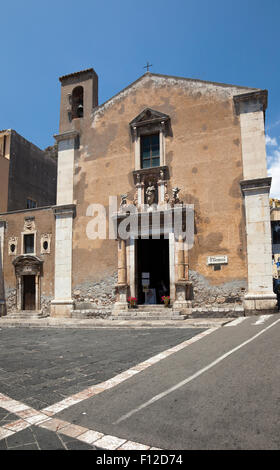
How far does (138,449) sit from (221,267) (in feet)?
36.0

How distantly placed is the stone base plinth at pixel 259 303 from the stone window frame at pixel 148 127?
6.70 m

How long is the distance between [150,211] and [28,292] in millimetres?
7509

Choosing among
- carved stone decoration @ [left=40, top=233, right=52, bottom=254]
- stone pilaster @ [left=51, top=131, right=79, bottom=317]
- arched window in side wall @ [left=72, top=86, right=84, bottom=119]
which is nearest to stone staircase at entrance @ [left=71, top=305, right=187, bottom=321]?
stone pilaster @ [left=51, top=131, right=79, bottom=317]

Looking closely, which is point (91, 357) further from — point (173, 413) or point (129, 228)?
point (129, 228)

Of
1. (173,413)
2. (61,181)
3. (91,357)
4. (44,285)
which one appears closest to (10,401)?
(173,413)

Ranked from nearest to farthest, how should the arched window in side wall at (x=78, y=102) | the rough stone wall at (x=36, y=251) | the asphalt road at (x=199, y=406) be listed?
the asphalt road at (x=199, y=406) < the rough stone wall at (x=36, y=251) < the arched window in side wall at (x=78, y=102)

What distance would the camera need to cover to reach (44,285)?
16.3 m

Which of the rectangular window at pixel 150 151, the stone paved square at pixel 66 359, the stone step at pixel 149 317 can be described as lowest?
the stone step at pixel 149 317

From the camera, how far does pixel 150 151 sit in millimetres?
15492

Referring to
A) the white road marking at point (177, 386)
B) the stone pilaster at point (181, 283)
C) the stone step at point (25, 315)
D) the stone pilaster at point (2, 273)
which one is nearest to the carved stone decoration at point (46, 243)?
the stone pilaster at point (2, 273)

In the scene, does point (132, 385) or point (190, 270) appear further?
point (190, 270)

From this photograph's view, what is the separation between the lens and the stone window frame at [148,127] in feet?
49.3

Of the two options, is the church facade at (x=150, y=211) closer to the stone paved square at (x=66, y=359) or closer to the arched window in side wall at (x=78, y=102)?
the arched window in side wall at (x=78, y=102)

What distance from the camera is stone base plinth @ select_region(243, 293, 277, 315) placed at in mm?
12289
